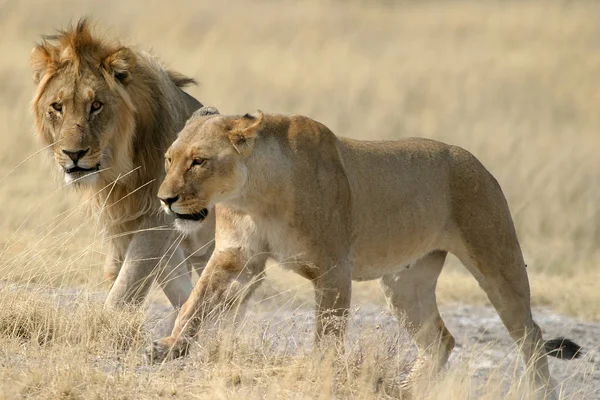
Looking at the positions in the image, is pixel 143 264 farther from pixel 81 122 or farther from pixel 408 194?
pixel 408 194

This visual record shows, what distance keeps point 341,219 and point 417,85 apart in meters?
11.0

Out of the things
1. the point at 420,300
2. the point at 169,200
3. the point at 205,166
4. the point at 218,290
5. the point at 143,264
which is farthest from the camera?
the point at 420,300

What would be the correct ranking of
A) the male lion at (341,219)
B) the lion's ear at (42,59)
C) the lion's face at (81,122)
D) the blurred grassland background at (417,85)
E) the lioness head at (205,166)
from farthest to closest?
the blurred grassland background at (417,85) → the lion's ear at (42,59) → the lion's face at (81,122) → the male lion at (341,219) → the lioness head at (205,166)

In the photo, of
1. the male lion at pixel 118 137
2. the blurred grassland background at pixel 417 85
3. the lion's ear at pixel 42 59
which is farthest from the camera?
the blurred grassland background at pixel 417 85

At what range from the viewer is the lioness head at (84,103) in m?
6.50

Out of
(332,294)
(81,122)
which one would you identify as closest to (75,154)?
(81,122)

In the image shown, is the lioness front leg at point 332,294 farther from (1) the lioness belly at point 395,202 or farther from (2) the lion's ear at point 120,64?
(2) the lion's ear at point 120,64

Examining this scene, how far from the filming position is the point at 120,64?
22.2ft

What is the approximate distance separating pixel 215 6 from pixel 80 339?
55.8 feet

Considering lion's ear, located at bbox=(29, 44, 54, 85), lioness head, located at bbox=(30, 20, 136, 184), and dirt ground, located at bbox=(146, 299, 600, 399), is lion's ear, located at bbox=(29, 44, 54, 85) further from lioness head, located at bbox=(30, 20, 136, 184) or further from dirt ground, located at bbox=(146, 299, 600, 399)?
dirt ground, located at bbox=(146, 299, 600, 399)

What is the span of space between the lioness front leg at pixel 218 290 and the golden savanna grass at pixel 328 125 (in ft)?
0.63

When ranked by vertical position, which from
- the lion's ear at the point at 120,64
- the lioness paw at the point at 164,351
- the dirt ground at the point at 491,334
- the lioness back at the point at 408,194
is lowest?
the dirt ground at the point at 491,334

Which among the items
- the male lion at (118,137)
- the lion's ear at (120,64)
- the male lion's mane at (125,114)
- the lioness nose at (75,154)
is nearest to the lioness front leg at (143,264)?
the male lion at (118,137)

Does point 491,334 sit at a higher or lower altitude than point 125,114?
lower
